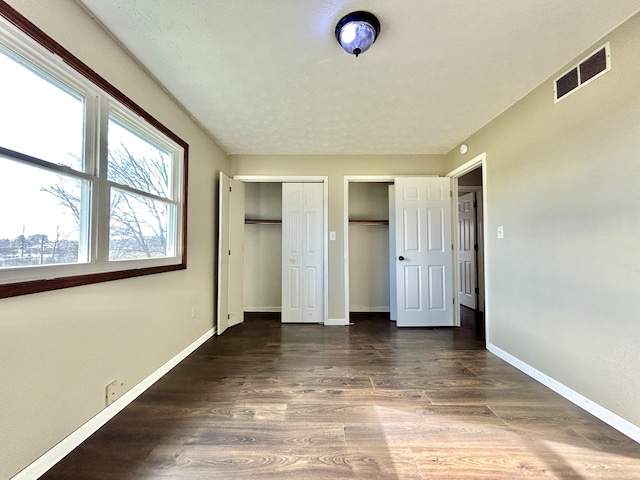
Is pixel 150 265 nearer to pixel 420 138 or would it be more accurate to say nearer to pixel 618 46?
pixel 420 138

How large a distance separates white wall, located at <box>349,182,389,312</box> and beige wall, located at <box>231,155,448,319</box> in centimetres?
80

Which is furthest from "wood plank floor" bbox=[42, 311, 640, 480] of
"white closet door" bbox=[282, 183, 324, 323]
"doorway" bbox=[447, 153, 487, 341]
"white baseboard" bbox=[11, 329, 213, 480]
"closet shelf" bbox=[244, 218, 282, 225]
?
"closet shelf" bbox=[244, 218, 282, 225]

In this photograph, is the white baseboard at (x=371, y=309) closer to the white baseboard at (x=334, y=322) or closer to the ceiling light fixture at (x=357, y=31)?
the white baseboard at (x=334, y=322)

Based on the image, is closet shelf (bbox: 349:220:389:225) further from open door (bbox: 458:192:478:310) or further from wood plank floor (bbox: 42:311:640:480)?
wood plank floor (bbox: 42:311:640:480)

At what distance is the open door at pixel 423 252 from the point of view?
3668 millimetres

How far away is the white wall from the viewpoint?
4590 millimetres

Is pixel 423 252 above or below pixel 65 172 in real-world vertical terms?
below

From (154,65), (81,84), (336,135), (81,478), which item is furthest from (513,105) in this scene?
(81,478)

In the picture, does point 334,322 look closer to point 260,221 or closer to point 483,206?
point 260,221

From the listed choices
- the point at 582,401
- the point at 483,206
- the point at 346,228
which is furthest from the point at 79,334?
the point at 483,206

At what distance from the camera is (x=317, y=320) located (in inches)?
153

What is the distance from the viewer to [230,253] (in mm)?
3611

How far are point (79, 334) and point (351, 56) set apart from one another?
2418 mm

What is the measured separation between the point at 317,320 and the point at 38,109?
3458 millimetres
